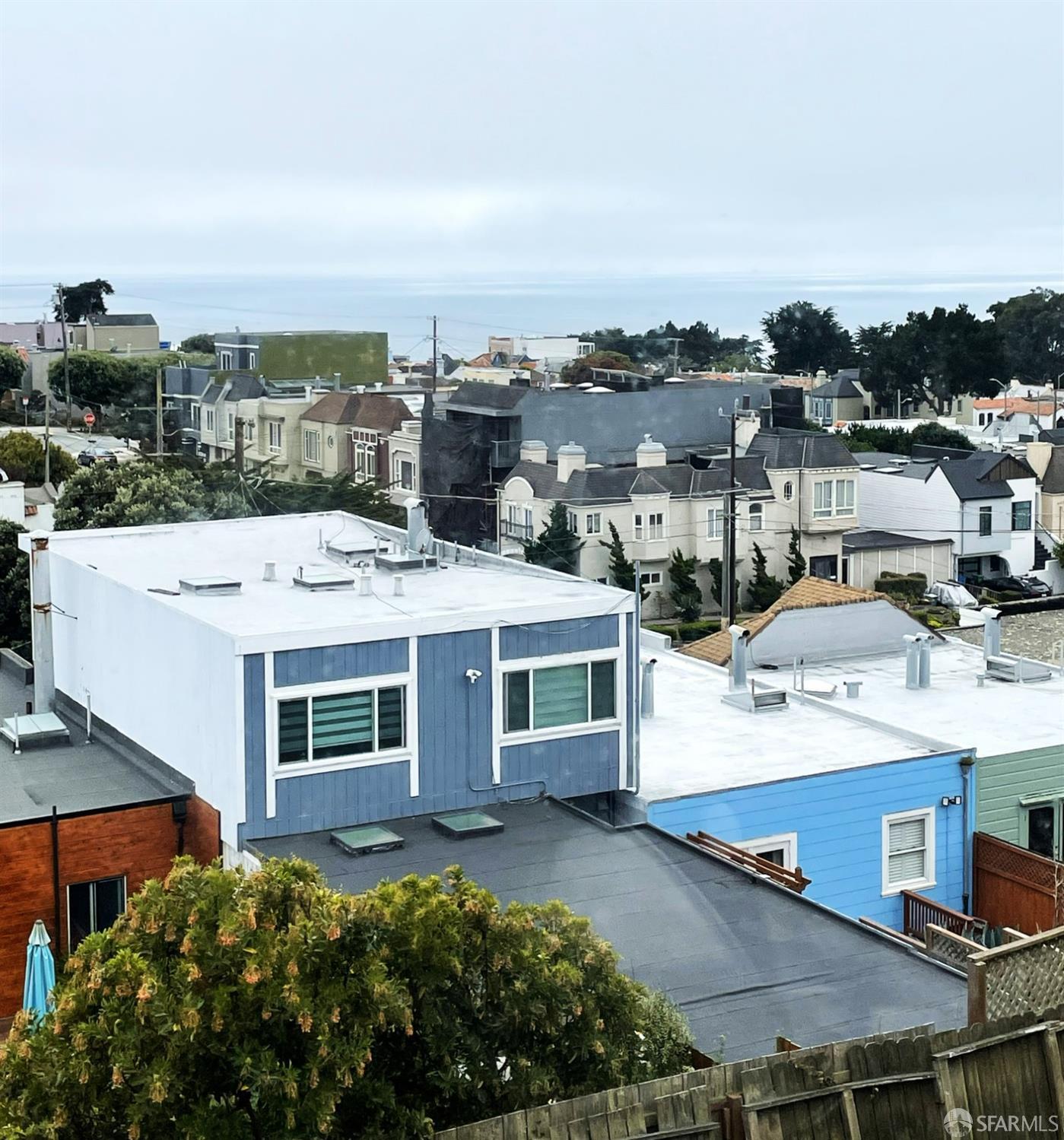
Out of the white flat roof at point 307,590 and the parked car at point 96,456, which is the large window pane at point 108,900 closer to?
the white flat roof at point 307,590

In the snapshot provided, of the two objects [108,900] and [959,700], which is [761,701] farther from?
[108,900]

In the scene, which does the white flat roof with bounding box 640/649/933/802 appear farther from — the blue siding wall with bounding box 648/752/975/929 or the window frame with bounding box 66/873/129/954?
the window frame with bounding box 66/873/129/954

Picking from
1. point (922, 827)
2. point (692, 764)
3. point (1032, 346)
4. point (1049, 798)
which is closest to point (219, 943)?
point (692, 764)

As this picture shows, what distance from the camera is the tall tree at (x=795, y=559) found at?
58656mm

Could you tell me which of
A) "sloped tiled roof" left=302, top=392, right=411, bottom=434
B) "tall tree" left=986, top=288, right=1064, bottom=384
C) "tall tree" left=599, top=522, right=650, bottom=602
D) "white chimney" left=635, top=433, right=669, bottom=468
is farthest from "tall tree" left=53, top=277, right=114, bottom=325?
"tall tree" left=599, top=522, right=650, bottom=602

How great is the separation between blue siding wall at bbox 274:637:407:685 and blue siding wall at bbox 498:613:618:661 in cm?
116

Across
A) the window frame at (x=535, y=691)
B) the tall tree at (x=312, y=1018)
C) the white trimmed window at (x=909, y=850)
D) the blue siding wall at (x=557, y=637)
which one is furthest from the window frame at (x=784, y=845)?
the tall tree at (x=312, y=1018)

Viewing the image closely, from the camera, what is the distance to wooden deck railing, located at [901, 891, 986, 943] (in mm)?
19172

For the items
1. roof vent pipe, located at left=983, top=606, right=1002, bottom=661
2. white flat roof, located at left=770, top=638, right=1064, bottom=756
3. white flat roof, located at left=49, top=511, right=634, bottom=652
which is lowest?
white flat roof, located at left=770, top=638, right=1064, bottom=756

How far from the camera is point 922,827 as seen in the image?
20797 mm

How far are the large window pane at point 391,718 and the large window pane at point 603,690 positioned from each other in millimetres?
2201

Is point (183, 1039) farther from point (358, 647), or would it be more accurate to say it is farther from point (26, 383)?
point (26, 383)

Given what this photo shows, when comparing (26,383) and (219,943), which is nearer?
(219,943)

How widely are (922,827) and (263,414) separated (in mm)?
52947
